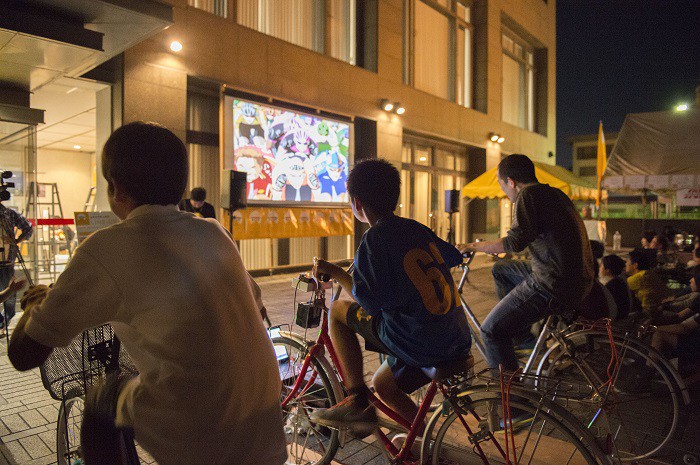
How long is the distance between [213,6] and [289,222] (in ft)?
17.4

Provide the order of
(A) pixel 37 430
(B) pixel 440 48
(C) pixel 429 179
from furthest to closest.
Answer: (B) pixel 440 48 < (C) pixel 429 179 < (A) pixel 37 430

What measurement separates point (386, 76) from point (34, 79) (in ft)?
31.7

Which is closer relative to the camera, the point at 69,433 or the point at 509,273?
the point at 69,433

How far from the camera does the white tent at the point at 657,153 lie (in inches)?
329

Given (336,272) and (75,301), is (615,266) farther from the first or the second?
(75,301)

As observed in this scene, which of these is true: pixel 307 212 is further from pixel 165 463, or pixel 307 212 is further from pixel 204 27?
pixel 165 463

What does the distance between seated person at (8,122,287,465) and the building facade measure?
761 centimetres

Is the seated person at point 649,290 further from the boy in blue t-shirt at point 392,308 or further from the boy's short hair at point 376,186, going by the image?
the boy's short hair at point 376,186

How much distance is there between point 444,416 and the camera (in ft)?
8.16

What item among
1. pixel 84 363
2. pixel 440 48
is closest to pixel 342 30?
pixel 440 48

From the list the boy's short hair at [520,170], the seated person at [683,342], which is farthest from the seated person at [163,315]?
the seated person at [683,342]

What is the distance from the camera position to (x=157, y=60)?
9.81 metres

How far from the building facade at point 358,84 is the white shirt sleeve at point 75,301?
7.77 metres

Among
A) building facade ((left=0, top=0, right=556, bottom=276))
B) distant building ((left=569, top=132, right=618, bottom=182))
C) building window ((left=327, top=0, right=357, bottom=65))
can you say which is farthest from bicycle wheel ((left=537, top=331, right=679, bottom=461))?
distant building ((left=569, top=132, right=618, bottom=182))
